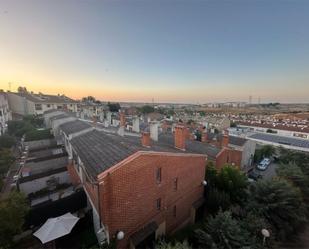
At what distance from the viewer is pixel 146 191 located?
34.4 feet

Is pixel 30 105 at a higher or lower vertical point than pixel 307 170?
higher

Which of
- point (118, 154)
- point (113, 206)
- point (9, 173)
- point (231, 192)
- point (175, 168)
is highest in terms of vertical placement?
point (118, 154)

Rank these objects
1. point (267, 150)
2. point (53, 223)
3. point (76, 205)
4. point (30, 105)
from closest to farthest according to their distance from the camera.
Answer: point (53, 223), point (76, 205), point (267, 150), point (30, 105)

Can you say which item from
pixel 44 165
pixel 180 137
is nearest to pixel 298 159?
pixel 180 137

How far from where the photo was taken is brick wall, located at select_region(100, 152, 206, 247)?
893cm

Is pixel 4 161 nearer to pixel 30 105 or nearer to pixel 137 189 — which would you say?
pixel 137 189

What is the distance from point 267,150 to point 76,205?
3740 centimetres

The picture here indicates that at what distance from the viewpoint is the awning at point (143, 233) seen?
1000 centimetres

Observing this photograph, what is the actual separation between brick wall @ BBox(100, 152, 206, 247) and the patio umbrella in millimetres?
3756

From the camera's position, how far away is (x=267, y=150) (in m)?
35.7

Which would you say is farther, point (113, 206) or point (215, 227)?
point (215, 227)

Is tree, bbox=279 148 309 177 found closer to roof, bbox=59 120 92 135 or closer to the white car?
the white car

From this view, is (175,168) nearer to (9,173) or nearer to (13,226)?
(13,226)

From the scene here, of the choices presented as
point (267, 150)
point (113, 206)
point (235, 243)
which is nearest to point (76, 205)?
point (113, 206)
